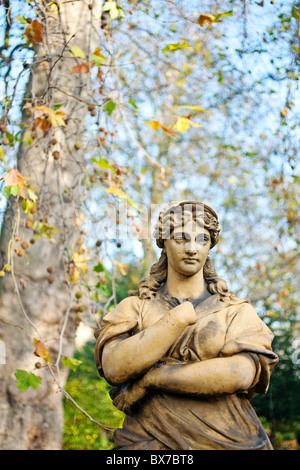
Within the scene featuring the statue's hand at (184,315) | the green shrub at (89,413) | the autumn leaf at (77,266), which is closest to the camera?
the statue's hand at (184,315)

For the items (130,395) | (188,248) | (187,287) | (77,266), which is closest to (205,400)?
(130,395)

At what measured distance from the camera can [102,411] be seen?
11.1m

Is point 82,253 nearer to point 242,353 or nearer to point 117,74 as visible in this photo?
point 117,74

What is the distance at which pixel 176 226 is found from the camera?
10.8 feet

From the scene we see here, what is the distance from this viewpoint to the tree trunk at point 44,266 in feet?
17.6

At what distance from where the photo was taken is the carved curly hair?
3.32 metres

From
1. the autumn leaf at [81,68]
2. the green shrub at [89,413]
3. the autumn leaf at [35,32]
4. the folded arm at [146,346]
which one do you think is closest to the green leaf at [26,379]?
the folded arm at [146,346]

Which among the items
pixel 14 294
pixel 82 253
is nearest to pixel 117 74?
pixel 82 253

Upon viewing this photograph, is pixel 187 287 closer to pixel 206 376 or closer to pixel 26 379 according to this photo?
pixel 206 376

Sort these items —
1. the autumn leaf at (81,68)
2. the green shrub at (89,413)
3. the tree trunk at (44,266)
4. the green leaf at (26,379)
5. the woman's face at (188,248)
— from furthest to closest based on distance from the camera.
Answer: the green shrub at (89,413)
the tree trunk at (44,266)
the autumn leaf at (81,68)
the green leaf at (26,379)
the woman's face at (188,248)

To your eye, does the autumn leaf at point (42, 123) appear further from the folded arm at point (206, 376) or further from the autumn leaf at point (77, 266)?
the folded arm at point (206, 376)

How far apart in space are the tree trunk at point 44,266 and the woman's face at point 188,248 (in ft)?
6.82

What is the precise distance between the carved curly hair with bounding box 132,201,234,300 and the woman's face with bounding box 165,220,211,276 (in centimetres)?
5
